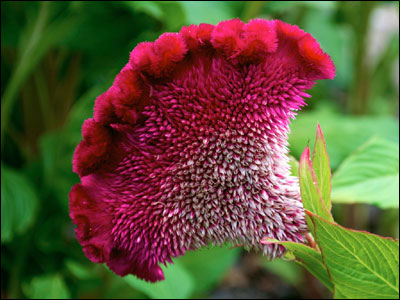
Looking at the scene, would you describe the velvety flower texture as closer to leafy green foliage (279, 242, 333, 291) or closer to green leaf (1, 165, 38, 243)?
leafy green foliage (279, 242, 333, 291)

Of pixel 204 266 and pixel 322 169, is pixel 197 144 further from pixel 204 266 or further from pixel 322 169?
pixel 204 266

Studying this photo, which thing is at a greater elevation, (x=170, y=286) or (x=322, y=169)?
(x=322, y=169)

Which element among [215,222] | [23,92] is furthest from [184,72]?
[23,92]

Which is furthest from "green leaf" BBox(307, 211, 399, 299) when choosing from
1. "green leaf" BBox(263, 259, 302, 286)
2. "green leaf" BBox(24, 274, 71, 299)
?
"green leaf" BBox(263, 259, 302, 286)

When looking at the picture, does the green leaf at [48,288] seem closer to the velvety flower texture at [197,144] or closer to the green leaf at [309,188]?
the velvety flower texture at [197,144]

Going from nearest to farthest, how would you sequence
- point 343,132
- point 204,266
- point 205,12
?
point 205,12 < point 343,132 < point 204,266

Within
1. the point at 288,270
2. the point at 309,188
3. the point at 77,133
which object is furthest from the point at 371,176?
the point at 288,270
